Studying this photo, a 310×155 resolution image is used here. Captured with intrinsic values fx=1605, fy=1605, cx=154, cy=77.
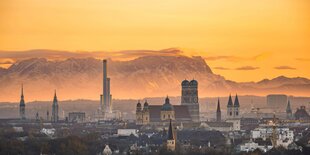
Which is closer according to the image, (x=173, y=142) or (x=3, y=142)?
(x=3, y=142)

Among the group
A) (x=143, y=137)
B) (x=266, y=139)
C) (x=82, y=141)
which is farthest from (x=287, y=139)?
(x=82, y=141)

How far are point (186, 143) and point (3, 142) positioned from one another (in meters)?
25.8

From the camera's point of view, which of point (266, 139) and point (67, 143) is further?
point (266, 139)

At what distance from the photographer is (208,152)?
12912cm

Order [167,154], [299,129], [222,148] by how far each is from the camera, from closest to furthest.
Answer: [167,154] < [222,148] < [299,129]

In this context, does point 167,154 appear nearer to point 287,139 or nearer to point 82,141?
point 82,141

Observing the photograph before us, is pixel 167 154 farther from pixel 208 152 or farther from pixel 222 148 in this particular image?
pixel 222 148

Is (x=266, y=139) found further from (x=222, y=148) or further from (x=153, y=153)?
(x=153, y=153)

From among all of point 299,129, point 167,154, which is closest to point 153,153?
point 167,154

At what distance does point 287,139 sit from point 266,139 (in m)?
4.09

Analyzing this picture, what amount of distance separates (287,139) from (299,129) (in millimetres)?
34766

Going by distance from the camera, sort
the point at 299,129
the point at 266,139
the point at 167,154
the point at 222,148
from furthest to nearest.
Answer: the point at 299,129 → the point at 266,139 → the point at 222,148 → the point at 167,154

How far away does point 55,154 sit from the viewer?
129 metres

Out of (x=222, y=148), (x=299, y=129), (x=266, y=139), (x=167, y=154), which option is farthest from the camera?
(x=299, y=129)
